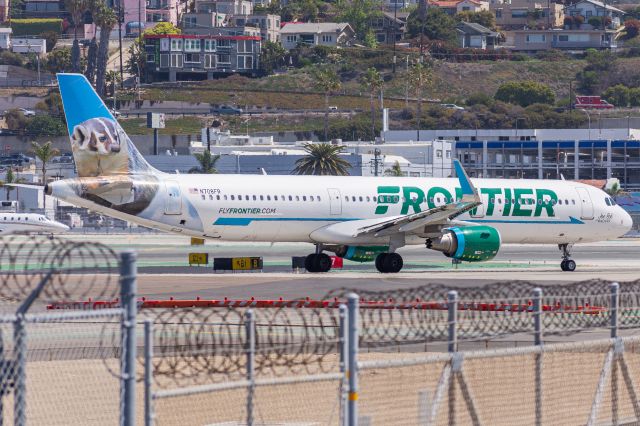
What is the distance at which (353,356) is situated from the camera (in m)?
13.0

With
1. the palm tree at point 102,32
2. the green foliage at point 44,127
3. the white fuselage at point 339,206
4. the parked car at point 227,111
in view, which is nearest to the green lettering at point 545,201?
the white fuselage at point 339,206

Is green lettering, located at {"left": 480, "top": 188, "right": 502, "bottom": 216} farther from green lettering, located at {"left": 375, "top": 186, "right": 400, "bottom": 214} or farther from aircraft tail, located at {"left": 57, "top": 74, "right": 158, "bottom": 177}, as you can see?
aircraft tail, located at {"left": 57, "top": 74, "right": 158, "bottom": 177}

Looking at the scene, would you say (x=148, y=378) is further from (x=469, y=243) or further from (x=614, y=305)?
(x=469, y=243)

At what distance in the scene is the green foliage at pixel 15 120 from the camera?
179 metres

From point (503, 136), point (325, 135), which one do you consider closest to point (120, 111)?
point (325, 135)

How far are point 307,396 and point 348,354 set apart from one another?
624cm

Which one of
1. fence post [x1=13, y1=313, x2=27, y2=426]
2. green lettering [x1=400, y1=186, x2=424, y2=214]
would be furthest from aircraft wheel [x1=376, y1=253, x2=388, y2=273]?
fence post [x1=13, y1=313, x2=27, y2=426]

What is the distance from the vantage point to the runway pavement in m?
37.5

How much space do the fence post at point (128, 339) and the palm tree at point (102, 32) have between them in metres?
176

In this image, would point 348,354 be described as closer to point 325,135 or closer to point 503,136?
point 503,136

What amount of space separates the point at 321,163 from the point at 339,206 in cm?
5974

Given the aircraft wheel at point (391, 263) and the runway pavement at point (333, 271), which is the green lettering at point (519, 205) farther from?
the aircraft wheel at point (391, 263)

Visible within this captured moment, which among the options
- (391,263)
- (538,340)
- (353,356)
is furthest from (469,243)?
(353,356)

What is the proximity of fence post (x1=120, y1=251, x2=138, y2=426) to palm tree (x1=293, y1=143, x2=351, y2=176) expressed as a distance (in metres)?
91.7
